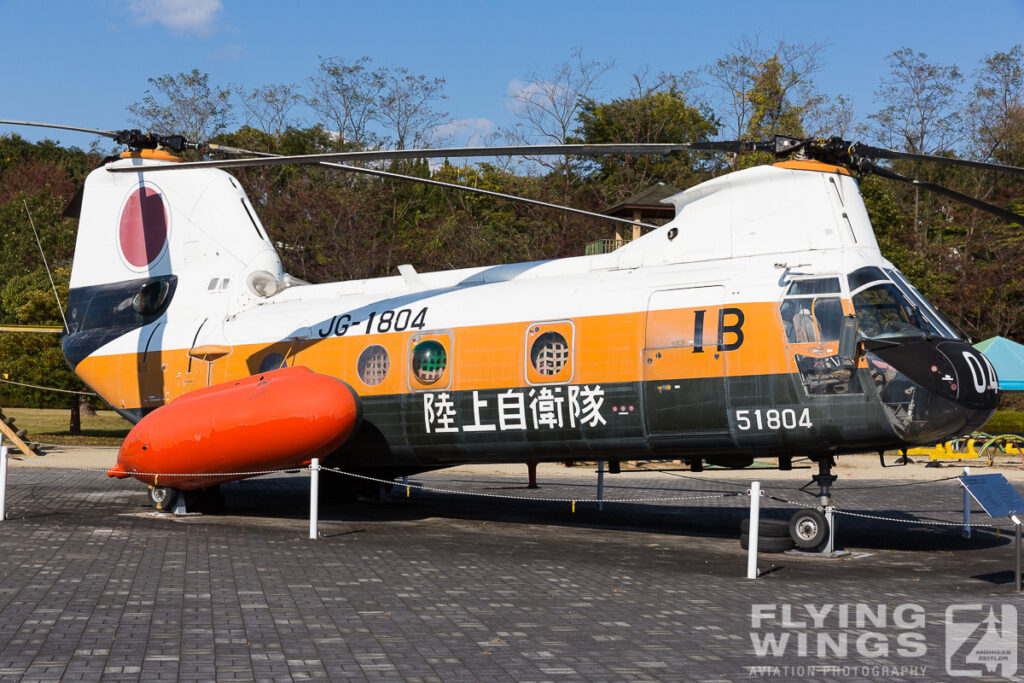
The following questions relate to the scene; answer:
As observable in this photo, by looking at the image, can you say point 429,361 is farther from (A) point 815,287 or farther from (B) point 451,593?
(A) point 815,287

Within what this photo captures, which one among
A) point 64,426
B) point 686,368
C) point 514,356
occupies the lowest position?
point 64,426

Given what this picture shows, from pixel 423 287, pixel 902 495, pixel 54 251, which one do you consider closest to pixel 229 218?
pixel 423 287

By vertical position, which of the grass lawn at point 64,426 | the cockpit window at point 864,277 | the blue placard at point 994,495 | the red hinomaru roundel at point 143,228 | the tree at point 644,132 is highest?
the tree at point 644,132

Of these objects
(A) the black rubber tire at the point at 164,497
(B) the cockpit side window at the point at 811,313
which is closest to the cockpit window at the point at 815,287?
(B) the cockpit side window at the point at 811,313

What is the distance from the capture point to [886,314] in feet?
37.1

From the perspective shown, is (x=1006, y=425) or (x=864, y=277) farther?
(x=1006, y=425)

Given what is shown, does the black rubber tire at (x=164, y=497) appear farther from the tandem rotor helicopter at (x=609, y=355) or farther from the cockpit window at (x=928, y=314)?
the cockpit window at (x=928, y=314)

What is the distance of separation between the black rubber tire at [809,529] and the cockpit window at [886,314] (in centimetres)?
246

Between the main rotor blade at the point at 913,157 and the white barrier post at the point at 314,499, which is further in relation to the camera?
the white barrier post at the point at 314,499

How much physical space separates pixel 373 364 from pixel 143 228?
6132 millimetres

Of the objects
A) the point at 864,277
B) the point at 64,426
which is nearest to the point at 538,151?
the point at 864,277

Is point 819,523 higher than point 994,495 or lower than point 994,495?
lower

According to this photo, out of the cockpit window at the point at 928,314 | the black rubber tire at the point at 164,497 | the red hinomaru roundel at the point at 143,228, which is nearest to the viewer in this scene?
the cockpit window at the point at 928,314

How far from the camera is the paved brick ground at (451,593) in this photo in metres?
7.11
